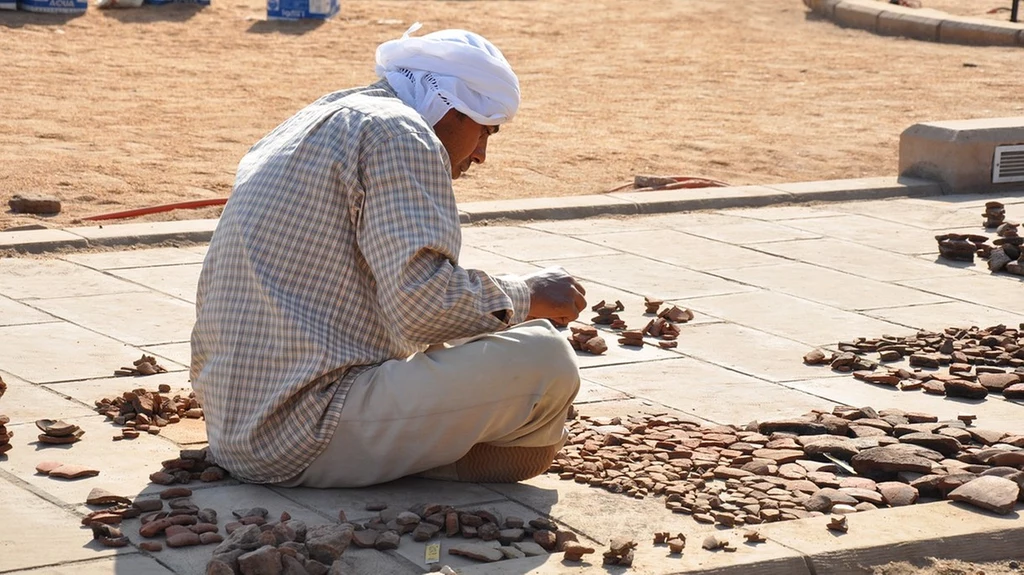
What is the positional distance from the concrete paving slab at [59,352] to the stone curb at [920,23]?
606 inches

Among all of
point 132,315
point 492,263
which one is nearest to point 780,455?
point 132,315

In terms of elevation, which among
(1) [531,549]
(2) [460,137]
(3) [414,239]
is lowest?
(1) [531,549]

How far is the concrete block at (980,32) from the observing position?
18.7 metres

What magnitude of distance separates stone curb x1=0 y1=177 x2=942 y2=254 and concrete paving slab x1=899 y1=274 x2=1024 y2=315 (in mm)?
2103

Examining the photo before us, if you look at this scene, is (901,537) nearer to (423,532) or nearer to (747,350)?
(423,532)

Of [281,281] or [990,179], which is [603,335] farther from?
[990,179]

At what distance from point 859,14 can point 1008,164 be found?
11.0 meters

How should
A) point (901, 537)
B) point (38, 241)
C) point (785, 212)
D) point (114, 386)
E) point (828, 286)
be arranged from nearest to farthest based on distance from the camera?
point (901, 537) → point (114, 386) → point (828, 286) → point (38, 241) → point (785, 212)

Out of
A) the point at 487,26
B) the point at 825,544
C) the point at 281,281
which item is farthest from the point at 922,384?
the point at 487,26

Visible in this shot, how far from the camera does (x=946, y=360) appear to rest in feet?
18.8

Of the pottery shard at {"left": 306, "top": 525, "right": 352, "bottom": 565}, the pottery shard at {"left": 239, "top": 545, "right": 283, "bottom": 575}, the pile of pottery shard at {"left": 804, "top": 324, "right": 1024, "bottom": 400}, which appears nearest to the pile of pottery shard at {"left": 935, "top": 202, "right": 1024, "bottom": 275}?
the pile of pottery shard at {"left": 804, "top": 324, "right": 1024, "bottom": 400}

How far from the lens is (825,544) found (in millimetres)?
3744

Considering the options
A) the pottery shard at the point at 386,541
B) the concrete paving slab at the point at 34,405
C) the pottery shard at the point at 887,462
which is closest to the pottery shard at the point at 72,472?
the concrete paving slab at the point at 34,405

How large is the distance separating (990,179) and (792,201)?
1539mm
